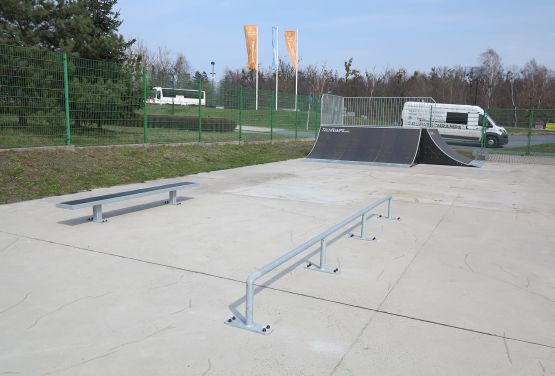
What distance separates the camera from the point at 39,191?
880cm

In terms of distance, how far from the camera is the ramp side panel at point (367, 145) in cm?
1719

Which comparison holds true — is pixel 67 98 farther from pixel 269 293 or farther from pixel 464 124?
pixel 464 124

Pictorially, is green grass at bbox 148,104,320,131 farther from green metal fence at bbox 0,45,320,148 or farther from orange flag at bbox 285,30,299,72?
orange flag at bbox 285,30,299,72

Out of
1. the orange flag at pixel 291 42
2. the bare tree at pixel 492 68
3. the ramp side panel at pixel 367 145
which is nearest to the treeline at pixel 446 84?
the bare tree at pixel 492 68

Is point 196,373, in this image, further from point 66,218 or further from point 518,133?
point 518,133

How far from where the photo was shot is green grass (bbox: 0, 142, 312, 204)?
9.05m

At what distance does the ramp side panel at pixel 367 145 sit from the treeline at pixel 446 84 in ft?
133

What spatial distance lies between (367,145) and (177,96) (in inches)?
301

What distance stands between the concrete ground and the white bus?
8.15 meters

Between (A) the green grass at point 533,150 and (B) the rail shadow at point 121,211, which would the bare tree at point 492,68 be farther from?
(B) the rail shadow at point 121,211

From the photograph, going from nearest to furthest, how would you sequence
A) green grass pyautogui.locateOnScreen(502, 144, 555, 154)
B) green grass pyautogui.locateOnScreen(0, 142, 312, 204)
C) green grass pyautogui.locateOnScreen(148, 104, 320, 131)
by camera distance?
green grass pyautogui.locateOnScreen(0, 142, 312, 204) < green grass pyautogui.locateOnScreen(148, 104, 320, 131) < green grass pyautogui.locateOnScreen(502, 144, 555, 154)

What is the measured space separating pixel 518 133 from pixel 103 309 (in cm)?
3959

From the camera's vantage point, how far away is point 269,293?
14.3 feet

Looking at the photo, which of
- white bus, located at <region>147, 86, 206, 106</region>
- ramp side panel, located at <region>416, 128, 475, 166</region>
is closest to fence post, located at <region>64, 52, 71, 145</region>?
white bus, located at <region>147, 86, 206, 106</region>
